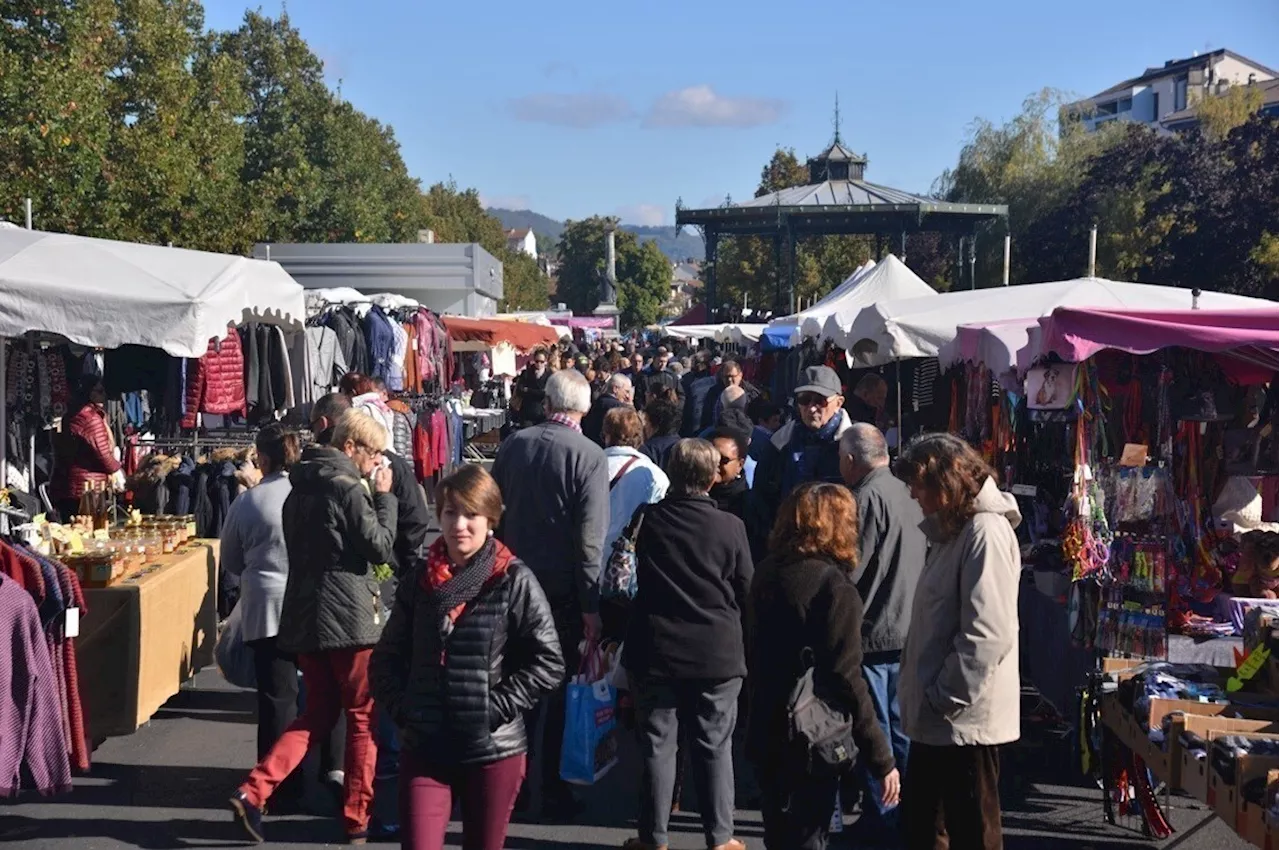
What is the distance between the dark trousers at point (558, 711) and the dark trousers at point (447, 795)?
2012 millimetres

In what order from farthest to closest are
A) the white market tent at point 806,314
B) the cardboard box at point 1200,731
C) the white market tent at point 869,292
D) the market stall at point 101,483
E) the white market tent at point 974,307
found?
1. the white market tent at point 806,314
2. the white market tent at point 869,292
3. the white market tent at point 974,307
4. the market stall at point 101,483
5. the cardboard box at point 1200,731

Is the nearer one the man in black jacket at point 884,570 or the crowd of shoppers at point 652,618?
the crowd of shoppers at point 652,618

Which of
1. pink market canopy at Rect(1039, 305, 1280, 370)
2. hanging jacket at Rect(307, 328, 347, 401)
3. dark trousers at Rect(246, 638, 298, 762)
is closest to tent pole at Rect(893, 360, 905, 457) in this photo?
hanging jacket at Rect(307, 328, 347, 401)

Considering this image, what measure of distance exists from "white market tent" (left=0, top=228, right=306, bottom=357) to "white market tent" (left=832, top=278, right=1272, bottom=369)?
4.59 metres

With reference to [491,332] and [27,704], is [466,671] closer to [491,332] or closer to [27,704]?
[27,704]

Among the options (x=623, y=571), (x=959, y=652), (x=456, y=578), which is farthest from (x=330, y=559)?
(x=959, y=652)

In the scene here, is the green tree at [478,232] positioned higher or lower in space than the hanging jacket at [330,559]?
higher

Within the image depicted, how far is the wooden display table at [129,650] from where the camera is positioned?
6.96 meters

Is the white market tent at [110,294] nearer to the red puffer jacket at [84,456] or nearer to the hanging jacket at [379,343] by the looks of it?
the red puffer jacket at [84,456]

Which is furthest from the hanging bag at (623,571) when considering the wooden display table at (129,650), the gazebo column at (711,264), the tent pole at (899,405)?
the gazebo column at (711,264)

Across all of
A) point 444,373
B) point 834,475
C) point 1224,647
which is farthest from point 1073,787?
point 444,373

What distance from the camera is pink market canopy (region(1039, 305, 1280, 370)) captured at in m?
6.46

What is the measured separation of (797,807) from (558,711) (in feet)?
6.46

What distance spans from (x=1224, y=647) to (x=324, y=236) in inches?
1450
